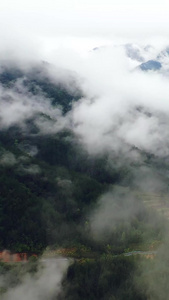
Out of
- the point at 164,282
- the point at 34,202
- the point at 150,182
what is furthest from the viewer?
the point at 150,182

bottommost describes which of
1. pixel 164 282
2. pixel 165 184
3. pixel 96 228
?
pixel 164 282

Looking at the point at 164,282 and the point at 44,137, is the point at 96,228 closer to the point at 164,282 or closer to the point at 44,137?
the point at 164,282

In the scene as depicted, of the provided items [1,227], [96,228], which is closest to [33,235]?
[1,227]

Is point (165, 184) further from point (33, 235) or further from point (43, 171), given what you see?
point (33, 235)

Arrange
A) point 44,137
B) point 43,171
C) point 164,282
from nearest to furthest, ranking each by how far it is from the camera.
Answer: point 164,282
point 43,171
point 44,137

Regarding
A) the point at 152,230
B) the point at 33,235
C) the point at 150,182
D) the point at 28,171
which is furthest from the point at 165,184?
the point at 33,235

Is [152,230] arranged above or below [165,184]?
below

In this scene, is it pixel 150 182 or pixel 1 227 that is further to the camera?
pixel 150 182
